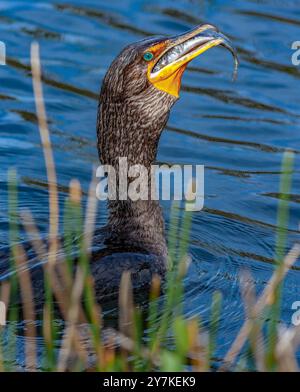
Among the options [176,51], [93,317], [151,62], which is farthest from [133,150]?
[93,317]

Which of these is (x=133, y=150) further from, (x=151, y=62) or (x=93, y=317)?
(x=93, y=317)

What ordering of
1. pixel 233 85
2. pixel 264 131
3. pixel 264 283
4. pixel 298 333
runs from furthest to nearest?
pixel 233 85
pixel 264 131
pixel 264 283
pixel 298 333

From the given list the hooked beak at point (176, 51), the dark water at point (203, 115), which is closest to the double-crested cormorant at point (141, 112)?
the hooked beak at point (176, 51)

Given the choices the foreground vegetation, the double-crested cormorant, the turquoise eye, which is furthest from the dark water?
the turquoise eye

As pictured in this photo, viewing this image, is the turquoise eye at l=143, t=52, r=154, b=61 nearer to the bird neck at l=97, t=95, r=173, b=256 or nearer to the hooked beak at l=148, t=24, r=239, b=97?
the hooked beak at l=148, t=24, r=239, b=97

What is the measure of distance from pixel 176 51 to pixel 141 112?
1.43 feet

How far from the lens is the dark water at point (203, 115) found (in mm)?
8359

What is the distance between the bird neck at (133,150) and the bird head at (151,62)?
0.08m

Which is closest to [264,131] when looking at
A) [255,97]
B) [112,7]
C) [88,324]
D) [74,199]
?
[255,97]

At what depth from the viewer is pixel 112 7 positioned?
13.3 metres

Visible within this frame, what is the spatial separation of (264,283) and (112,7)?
6.16 metres

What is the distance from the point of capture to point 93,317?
4.98 meters
